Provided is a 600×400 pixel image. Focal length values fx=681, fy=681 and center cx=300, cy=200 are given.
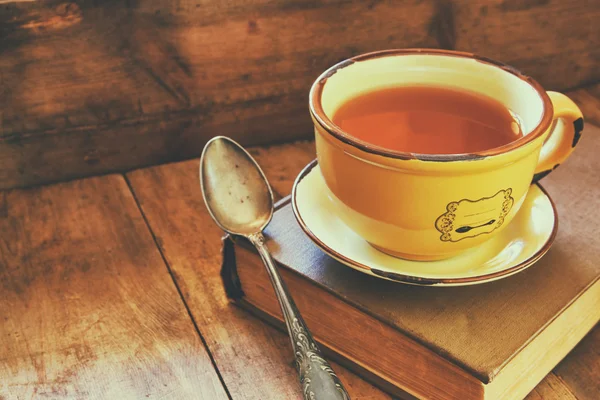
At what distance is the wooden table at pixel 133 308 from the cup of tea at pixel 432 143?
0.12 meters

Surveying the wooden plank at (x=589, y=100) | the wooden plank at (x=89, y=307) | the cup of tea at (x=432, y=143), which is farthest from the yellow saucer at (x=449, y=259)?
the wooden plank at (x=589, y=100)

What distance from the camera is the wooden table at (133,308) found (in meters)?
0.50

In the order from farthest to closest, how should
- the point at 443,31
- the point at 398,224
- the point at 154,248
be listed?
1. the point at 443,31
2. the point at 154,248
3. the point at 398,224

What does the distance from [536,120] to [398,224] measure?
0.12 metres

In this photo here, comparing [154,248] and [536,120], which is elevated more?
[536,120]

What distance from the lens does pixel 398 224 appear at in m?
0.46

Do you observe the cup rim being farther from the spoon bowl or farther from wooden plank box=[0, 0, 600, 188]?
wooden plank box=[0, 0, 600, 188]

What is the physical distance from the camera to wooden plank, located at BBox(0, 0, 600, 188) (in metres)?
0.67

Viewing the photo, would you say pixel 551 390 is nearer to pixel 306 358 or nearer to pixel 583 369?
pixel 583 369

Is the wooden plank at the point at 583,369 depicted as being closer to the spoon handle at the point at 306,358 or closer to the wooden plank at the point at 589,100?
the spoon handle at the point at 306,358

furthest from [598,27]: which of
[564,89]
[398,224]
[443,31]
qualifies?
[398,224]

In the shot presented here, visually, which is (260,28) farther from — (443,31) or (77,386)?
(77,386)

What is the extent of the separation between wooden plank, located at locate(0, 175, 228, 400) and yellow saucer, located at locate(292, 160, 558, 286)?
132mm

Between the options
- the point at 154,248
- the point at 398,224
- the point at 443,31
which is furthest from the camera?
the point at 443,31
